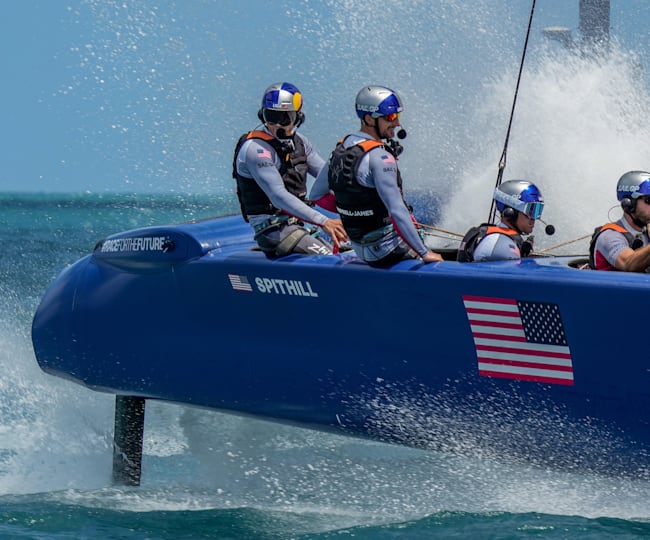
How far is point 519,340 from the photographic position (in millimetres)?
5535

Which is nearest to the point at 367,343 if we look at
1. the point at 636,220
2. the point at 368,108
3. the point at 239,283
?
the point at 239,283

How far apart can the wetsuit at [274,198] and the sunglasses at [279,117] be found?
7cm

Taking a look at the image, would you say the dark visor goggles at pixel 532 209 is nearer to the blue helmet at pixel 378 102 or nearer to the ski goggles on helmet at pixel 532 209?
the ski goggles on helmet at pixel 532 209

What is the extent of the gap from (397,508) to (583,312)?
175 centimetres

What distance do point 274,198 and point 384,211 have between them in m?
0.68

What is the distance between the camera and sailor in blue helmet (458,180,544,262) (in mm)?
5844

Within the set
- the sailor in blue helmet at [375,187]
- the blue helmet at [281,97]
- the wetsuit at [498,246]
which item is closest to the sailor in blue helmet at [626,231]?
the wetsuit at [498,246]

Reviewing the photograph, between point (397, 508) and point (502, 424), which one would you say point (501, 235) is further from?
point (397, 508)

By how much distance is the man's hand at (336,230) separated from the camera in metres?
6.25

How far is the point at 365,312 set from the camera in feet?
19.7

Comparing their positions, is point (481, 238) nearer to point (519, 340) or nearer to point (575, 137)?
point (519, 340)

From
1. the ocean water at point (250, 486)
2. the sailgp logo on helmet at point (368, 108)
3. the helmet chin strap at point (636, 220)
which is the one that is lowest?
the ocean water at point (250, 486)

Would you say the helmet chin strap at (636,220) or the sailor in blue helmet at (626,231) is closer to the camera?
the sailor in blue helmet at (626,231)

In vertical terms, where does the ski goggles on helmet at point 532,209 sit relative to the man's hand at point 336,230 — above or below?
above
